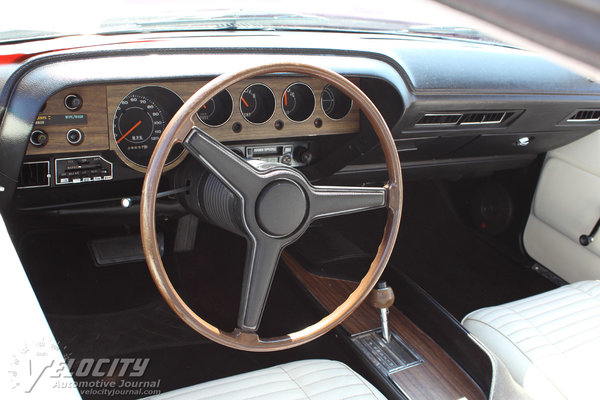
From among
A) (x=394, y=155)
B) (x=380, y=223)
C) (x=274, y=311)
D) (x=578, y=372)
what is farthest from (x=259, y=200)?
(x=380, y=223)

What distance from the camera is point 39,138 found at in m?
1.55

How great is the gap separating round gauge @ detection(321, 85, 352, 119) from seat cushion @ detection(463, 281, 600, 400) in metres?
0.80

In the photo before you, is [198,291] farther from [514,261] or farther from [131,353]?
[514,261]

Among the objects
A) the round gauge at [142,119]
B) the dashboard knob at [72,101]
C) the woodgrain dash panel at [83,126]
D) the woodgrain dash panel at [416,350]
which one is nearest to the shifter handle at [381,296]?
the woodgrain dash panel at [416,350]

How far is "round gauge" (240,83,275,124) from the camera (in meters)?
1.82

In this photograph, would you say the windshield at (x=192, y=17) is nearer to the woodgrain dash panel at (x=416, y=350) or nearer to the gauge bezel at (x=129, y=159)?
the gauge bezel at (x=129, y=159)

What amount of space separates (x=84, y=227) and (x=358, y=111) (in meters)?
1.15

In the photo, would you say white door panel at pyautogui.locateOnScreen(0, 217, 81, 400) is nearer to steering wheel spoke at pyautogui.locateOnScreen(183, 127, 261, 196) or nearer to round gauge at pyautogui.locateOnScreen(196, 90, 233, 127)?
steering wheel spoke at pyautogui.locateOnScreen(183, 127, 261, 196)

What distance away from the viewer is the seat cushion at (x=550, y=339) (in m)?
1.51

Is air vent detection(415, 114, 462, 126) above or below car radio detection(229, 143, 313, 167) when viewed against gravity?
above

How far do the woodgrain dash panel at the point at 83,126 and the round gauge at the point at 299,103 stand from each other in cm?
57

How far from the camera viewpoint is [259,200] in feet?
4.20

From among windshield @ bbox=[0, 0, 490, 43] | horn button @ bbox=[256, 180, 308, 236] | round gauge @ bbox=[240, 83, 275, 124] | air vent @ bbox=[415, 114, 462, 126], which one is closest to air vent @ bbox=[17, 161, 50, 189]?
windshield @ bbox=[0, 0, 490, 43]

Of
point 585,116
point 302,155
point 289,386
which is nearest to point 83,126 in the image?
point 302,155
